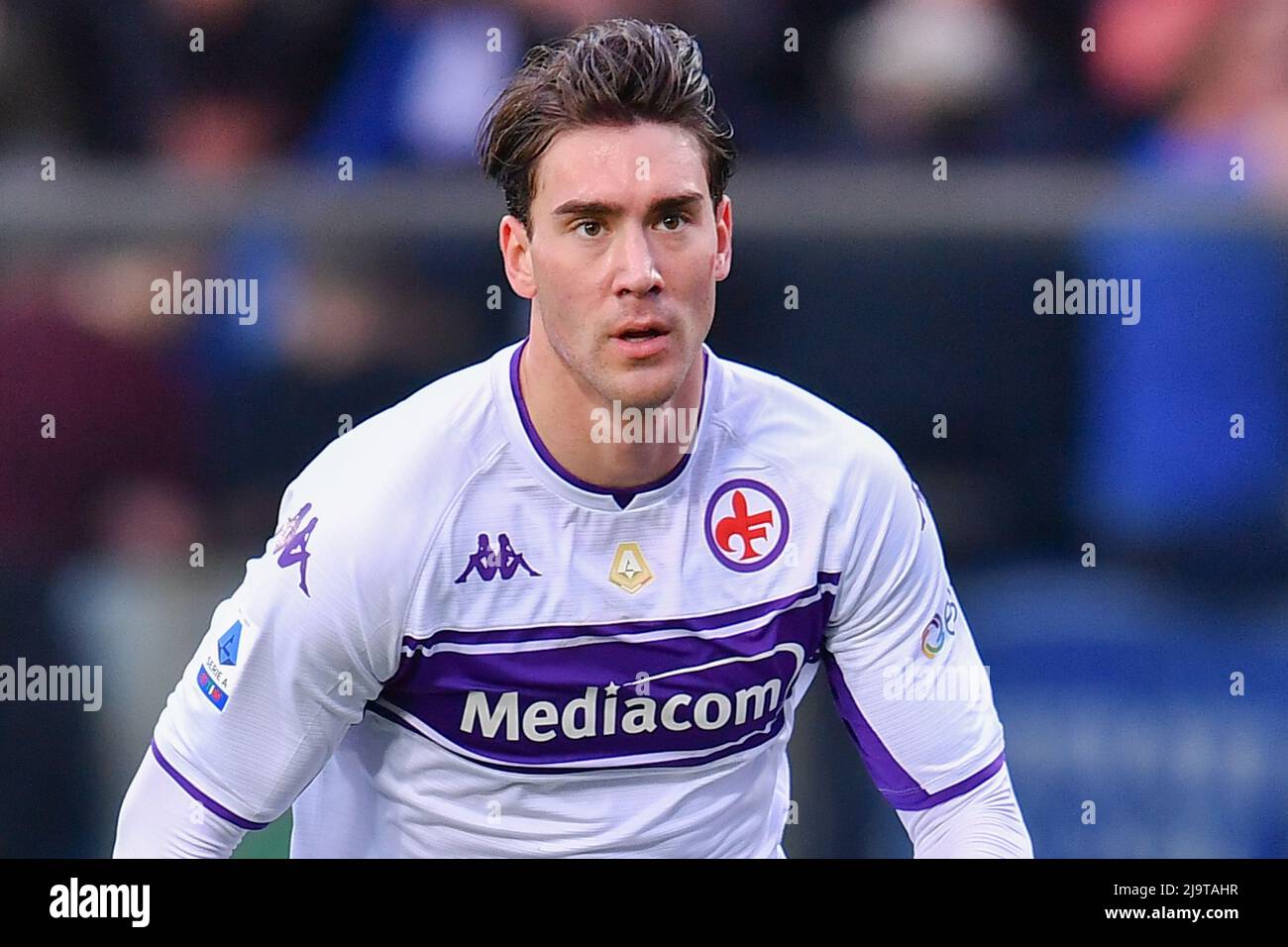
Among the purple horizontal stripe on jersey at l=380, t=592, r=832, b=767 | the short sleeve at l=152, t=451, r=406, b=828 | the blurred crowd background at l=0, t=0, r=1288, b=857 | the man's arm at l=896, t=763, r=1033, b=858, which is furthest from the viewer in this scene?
the blurred crowd background at l=0, t=0, r=1288, b=857

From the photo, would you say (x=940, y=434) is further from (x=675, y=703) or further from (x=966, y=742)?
→ (x=675, y=703)

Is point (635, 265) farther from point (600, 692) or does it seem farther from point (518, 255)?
point (600, 692)

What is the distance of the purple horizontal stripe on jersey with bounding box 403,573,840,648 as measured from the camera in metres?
2.33

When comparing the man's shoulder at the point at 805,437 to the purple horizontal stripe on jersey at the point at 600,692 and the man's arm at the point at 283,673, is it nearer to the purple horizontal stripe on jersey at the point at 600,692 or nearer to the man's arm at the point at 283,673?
the purple horizontal stripe on jersey at the point at 600,692

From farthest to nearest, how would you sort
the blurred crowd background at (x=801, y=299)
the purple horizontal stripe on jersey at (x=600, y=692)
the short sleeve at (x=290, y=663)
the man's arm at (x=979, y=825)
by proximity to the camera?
the blurred crowd background at (x=801, y=299) < the man's arm at (x=979, y=825) < the purple horizontal stripe on jersey at (x=600, y=692) < the short sleeve at (x=290, y=663)

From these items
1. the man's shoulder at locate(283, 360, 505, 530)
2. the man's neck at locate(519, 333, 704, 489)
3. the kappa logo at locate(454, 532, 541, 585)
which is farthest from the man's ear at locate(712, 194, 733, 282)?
the kappa logo at locate(454, 532, 541, 585)

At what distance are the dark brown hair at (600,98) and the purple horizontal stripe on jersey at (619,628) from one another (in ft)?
2.00

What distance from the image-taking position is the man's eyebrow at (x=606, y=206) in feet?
7.59

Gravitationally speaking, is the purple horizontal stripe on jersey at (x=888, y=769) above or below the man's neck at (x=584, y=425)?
below

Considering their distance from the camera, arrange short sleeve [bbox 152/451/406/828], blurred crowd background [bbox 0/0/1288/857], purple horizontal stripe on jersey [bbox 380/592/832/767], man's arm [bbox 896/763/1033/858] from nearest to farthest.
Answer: short sleeve [bbox 152/451/406/828] < purple horizontal stripe on jersey [bbox 380/592/832/767] < man's arm [bbox 896/763/1033/858] < blurred crowd background [bbox 0/0/1288/857]

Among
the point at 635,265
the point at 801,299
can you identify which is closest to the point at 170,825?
the point at 635,265

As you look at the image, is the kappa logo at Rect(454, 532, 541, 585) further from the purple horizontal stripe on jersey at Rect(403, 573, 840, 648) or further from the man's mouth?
the man's mouth

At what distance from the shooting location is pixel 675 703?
2385 millimetres

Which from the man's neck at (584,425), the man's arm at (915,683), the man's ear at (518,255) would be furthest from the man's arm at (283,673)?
the man's arm at (915,683)
